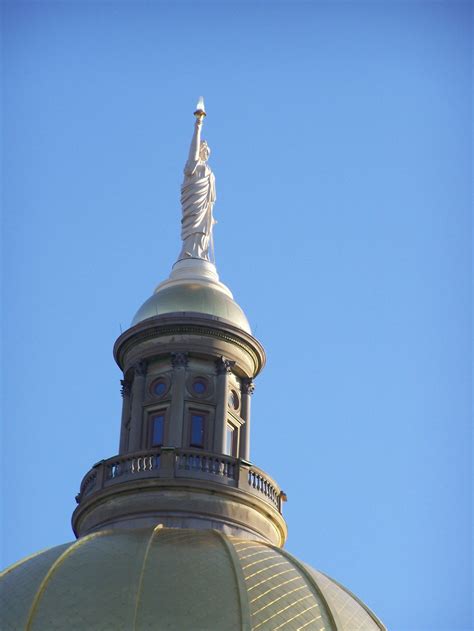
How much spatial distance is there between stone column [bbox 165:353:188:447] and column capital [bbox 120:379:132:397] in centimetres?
229

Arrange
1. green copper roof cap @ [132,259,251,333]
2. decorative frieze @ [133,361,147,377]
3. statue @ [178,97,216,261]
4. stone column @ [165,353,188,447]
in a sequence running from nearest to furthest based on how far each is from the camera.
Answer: stone column @ [165,353,188,447], decorative frieze @ [133,361,147,377], green copper roof cap @ [132,259,251,333], statue @ [178,97,216,261]

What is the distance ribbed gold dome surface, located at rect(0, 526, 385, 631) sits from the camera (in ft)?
149

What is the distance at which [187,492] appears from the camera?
171 ft

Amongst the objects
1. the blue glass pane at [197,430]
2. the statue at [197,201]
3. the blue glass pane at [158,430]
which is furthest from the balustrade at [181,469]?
the statue at [197,201]

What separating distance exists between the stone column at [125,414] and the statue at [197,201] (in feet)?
17.1

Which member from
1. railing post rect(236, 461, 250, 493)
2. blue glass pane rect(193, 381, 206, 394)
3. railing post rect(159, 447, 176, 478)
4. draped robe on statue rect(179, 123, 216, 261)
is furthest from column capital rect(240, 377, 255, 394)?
railing post rect(159, 447, 176, 478)

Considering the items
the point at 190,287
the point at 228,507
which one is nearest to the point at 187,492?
the point at 228,507

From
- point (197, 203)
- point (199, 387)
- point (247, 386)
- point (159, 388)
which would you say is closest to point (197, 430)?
point (199, 387)

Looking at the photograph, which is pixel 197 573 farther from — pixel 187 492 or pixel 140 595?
pixel 187 492

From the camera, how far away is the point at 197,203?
61.3 metres

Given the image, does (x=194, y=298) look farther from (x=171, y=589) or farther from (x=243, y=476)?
(x=171, y=589)

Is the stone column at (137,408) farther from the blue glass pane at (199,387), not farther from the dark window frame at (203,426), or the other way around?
the blue glass pane at (199,387)

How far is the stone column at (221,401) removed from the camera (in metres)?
54.8

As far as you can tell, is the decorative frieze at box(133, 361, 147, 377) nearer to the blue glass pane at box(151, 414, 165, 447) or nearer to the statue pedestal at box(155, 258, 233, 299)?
the blue glass pane at box(151, 414, 165, 447)
